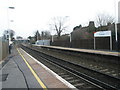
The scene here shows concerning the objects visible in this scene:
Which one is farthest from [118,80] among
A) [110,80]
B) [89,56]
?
[89,56]

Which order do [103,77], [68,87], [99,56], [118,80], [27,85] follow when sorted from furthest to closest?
[99,56] < [103,77] < [118,80] < [27,85] < [68,87]

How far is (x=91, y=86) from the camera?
6.99m

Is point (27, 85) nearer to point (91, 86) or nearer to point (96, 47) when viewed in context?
point (91, 86)

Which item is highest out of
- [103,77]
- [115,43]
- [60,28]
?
[60,28]

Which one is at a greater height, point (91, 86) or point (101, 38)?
point (101, 38)

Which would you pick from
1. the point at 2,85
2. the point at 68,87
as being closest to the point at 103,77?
the point at 68,87

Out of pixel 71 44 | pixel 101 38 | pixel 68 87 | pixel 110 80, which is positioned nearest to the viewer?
pixel 68 87

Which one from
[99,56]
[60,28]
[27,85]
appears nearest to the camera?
[27,85]

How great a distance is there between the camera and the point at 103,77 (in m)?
8.69

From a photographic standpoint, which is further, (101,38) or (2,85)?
(101,38)

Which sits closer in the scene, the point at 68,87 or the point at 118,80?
the point at 68,87

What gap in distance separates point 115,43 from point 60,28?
199ft

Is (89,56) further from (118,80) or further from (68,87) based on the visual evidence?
(68,87)

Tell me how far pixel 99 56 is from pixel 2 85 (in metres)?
12.3
